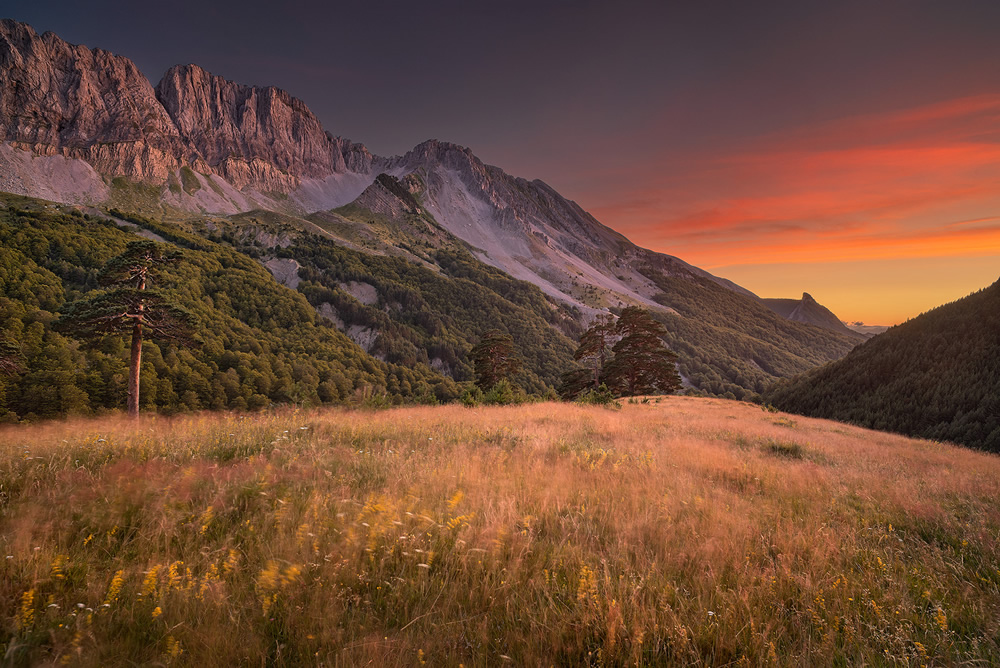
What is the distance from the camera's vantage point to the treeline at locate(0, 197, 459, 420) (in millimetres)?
61656

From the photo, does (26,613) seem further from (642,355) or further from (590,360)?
(642,355)

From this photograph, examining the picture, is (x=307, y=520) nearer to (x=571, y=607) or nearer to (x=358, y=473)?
(x=358, y=473)

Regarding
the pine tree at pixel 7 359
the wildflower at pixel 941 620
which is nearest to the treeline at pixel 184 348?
the pine tree at pixel 7 359

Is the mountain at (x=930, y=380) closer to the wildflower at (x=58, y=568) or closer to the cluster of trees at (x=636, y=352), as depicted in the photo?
the cluster of trees at (x=636, y=352)

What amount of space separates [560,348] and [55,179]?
264292mm

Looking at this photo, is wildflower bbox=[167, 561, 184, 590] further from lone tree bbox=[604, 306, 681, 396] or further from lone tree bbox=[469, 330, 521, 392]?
lone tree bbox=[604, 306, 681, 396]

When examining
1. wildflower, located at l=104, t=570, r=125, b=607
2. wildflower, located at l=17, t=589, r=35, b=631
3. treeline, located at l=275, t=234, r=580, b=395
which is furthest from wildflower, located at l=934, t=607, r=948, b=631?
treeline, located at l=275, t=234, r=580, b=395

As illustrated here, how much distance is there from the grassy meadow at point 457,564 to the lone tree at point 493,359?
39.7 meters

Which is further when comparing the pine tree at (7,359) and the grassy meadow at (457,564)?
the pine tree at (7,359)

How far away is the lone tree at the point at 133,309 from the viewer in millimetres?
18312

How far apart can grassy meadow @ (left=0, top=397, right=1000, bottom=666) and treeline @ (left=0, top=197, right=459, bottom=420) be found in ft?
116

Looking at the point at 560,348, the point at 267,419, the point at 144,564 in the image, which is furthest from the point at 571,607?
the point at 560,348

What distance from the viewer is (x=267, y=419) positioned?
10.7m

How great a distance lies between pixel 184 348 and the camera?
71.1 metres
